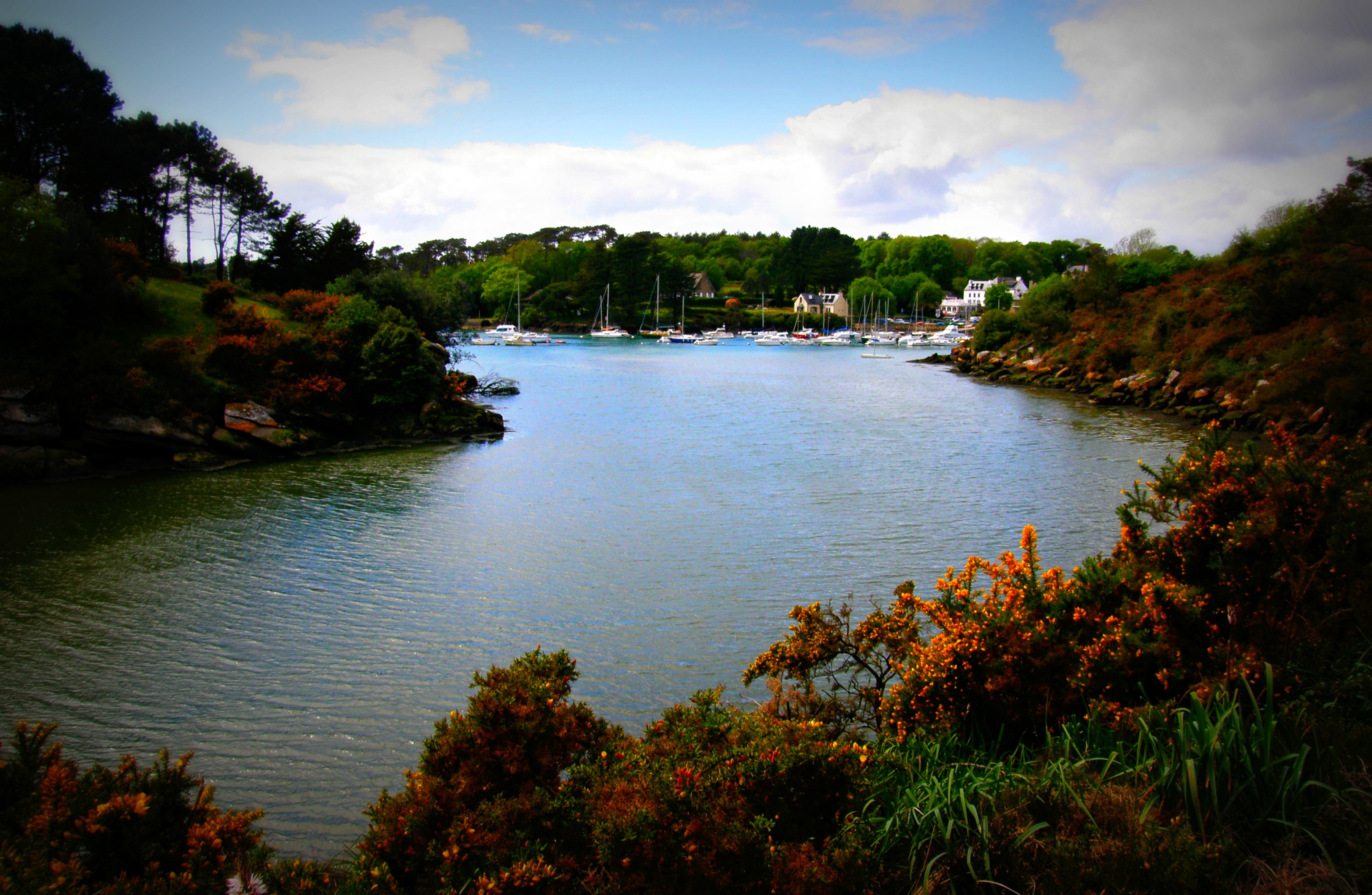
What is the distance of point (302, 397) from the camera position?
25922mm

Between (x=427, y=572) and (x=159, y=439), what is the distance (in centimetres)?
1366

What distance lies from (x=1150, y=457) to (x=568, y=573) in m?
21.1

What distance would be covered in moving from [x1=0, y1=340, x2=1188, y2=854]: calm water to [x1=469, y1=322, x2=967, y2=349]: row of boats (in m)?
81.5

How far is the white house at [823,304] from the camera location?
137 meters

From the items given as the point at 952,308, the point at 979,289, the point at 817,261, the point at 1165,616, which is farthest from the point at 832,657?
the point at 979,289

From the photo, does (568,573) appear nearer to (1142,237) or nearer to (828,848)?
(828,848)

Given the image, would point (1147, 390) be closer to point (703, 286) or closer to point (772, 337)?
point (772, 337)

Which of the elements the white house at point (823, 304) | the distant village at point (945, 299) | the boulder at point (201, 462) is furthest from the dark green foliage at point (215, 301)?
the distant village at point (945, 299)

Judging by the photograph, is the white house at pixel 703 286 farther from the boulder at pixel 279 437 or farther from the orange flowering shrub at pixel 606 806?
the orange flowering shrub at pixel 606 806

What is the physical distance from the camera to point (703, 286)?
154125mm

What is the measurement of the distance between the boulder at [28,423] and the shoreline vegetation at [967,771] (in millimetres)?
20732

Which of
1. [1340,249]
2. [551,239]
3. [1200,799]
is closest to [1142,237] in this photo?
[1340,249]

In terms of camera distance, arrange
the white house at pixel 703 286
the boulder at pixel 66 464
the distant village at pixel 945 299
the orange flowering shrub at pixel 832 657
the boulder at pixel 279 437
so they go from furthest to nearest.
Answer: the white house at pixel 703 286 → the distant village at pixel 945 299 → the boulder at pixel 279 437 → the boulder at pixel 66 464 → the orange flowering shrub at pixel 832 657

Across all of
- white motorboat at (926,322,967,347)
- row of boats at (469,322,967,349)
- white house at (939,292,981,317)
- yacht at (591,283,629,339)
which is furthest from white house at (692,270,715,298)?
white house at (939,292,981,317)
